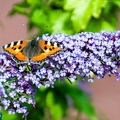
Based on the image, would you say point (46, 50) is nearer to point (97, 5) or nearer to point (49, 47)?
point (49, 47)

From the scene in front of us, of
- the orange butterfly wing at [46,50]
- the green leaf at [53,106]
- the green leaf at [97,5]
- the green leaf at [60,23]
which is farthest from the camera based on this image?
the green leaf at [53,106]

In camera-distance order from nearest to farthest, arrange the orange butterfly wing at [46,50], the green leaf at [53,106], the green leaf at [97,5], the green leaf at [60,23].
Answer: the orange butterfly wing at [46,50]
the green leaf at [97,5]
the green leaf at [60,23]
the green leaf at [53,106]

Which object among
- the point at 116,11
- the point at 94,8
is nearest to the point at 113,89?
the point at 116,11

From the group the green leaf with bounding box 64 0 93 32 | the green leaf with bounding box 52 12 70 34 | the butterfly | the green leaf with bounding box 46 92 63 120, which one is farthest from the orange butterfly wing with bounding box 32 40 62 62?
the green leaf with bounding box 46 92 63 120

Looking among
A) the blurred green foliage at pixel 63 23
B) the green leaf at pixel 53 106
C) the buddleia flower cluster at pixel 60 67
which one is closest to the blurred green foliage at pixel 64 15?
the blurred green foliage at pixel 63 23

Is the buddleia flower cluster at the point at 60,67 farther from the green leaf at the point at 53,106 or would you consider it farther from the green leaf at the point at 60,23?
the green leaf at the point at 53,106

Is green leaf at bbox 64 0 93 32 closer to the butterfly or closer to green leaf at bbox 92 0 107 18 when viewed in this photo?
green leaf at bbox 92 0 107 18

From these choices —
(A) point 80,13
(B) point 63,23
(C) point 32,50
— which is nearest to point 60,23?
(B) point 63,23
